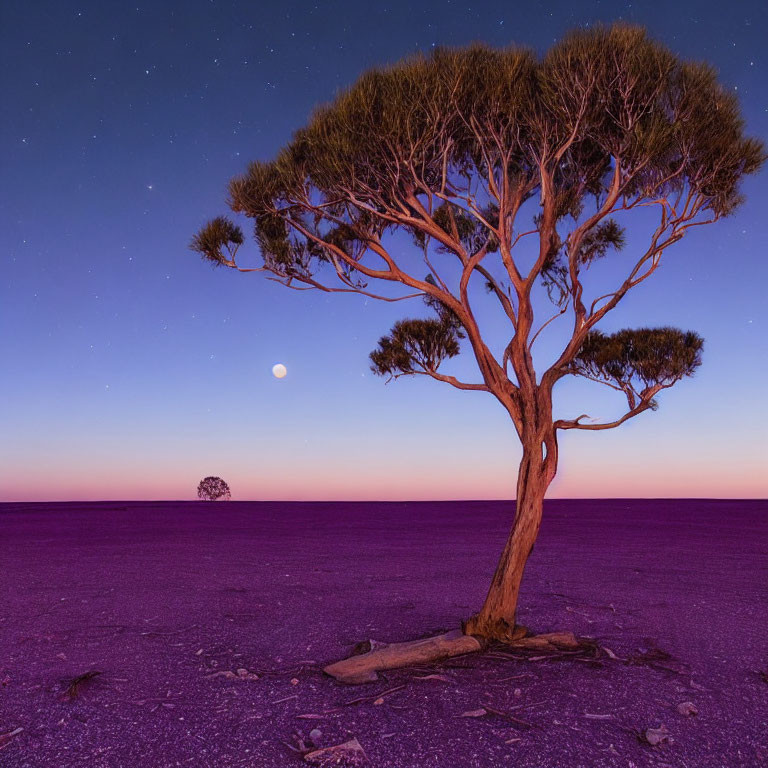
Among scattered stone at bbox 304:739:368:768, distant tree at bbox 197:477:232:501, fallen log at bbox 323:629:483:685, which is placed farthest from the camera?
distant tree at bbox 197:477:232:501

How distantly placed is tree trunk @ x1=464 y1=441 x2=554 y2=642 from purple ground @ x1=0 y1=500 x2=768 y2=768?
790mm

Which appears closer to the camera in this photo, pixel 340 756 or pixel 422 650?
pixel 340 756

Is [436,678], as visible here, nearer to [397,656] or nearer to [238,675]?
[397,656]

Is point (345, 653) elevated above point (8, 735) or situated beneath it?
elevated above

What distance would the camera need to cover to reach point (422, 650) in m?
8.73

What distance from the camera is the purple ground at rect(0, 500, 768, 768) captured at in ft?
20.5

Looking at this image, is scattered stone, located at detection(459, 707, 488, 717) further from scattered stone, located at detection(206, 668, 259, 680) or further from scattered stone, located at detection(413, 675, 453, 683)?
scattered stone, located at detection(206, 668, 259, 680)

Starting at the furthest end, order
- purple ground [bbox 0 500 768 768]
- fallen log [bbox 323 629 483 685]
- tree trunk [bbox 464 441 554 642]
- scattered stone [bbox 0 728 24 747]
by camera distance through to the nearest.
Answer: tree trunk [bbox 464 441 554 642] < fallen log [bbox 323 629 483 685] < scattered stone [bbox 0 728 24 747] < purple ground [bbox 0 500 768 768]

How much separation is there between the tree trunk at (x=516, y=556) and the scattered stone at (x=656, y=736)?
302cm

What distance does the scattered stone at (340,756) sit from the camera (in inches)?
232

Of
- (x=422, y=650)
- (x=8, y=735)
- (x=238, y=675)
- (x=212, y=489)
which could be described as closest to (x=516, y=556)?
(x=422, y=650)

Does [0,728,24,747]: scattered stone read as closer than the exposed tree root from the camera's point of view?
Yes

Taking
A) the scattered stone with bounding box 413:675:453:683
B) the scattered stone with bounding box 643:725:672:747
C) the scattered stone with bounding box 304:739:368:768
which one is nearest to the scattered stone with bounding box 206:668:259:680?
the scattered stone with bounding box 413:675:453:683

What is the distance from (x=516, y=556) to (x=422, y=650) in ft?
6.73
